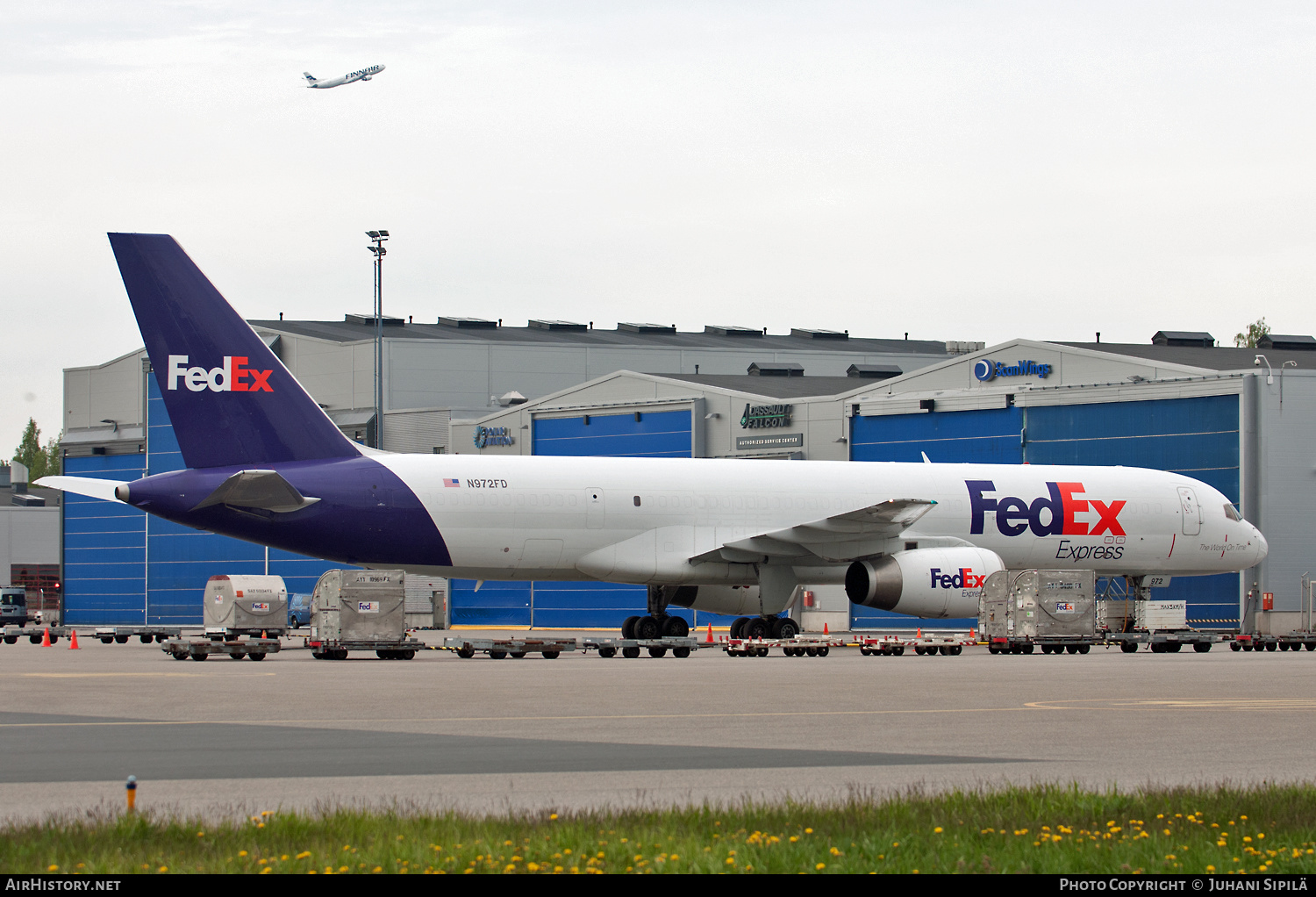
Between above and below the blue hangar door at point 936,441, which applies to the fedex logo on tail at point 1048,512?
below

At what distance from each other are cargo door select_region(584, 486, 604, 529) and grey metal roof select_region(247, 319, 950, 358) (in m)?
44.6

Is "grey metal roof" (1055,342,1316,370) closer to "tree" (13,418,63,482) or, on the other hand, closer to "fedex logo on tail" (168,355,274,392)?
"fedex logo on tail" (168,355,274,392)

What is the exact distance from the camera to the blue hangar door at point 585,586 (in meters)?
64.3

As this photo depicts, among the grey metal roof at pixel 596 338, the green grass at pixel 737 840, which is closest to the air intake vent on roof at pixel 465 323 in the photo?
the grey metal roof at pixel 596 338

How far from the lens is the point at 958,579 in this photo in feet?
128

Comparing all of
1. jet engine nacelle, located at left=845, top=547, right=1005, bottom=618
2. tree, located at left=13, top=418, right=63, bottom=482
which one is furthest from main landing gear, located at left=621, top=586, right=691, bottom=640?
tree, located at left=13, top=418, right=63, bottom=482

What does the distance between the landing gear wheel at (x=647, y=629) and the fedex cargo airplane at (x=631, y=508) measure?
0.14 feet

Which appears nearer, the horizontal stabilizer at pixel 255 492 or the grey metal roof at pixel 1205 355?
the horizontal stabilizer at pixel 255 492

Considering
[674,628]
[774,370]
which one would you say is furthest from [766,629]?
[774,370]

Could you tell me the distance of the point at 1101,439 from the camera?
54.2 metres

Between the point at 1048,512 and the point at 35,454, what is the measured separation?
6461 inches

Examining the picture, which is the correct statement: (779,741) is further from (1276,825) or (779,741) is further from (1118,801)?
(1276,825)

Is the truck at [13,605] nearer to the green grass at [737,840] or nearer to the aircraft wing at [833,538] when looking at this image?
the aircraft wing at [833,538]

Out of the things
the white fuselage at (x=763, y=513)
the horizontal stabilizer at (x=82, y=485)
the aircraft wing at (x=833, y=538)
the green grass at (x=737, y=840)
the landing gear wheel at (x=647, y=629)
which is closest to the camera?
the green grass at (x=737, y=840)
